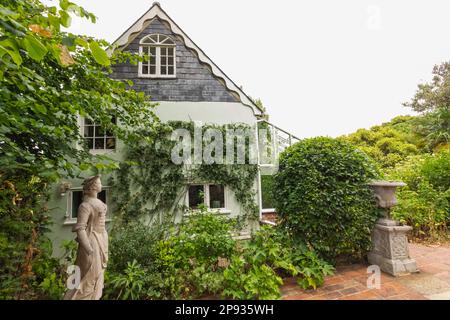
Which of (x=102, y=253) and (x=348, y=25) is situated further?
(x=348, y=25)

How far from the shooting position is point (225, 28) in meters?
10.4

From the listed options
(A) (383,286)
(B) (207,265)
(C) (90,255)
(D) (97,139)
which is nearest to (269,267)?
(B) (207,265)

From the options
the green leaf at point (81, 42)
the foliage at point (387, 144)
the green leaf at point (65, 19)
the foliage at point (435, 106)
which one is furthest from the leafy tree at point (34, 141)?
the foliage at point (435, 106)

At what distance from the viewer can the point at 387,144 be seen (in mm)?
13719

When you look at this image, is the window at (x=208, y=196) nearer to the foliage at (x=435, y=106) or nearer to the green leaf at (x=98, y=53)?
the green leaf at (x=98, y=53)

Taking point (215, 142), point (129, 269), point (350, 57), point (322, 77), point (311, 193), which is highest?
point (322, 77)

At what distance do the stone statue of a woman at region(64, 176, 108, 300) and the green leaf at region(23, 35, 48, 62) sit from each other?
2071mm

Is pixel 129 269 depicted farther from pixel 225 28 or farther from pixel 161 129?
pixel 225 28

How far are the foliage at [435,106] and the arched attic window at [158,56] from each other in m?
14.3

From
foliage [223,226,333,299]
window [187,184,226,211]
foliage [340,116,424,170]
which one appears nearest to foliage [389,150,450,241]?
foliage [223,226,333,299]

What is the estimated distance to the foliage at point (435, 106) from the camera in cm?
1161

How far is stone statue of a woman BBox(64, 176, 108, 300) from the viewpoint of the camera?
2593 millimetres
